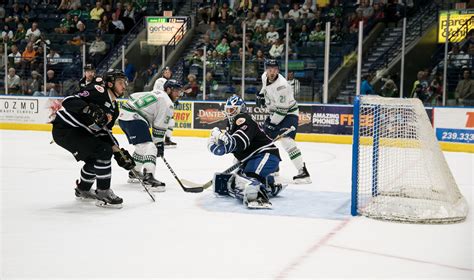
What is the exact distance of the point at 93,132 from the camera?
4.83 metres

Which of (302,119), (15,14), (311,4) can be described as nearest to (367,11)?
(311,4)

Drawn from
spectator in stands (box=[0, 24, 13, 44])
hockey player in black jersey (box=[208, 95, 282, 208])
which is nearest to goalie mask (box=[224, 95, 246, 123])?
hockey player in black jersey (box=[208, 95, 282, 208])

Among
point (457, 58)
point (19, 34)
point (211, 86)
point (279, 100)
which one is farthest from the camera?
point (19, 34)

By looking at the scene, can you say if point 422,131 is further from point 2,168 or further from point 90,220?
point 2,168

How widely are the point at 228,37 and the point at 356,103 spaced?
8.53 meters

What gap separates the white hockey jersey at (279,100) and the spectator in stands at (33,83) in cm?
746

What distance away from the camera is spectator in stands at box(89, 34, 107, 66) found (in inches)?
559

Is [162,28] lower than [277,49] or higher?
higher

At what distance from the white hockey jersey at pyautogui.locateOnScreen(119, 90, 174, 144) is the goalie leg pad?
91cm

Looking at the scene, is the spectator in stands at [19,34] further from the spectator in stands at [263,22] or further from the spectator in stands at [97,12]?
the spectator in stands at [263,22]

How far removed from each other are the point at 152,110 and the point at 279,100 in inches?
53.6

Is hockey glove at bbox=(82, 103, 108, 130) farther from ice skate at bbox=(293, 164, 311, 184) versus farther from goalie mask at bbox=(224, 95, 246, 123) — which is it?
ice skate at bbox=(293, 164, 311, 184)

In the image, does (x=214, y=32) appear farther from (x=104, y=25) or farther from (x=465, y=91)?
(x=465, y=91)

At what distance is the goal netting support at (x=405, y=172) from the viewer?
450cm
